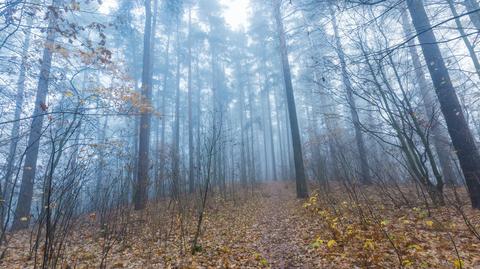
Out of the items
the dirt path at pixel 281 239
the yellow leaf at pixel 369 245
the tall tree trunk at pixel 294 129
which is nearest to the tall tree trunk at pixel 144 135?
the dirt path at pixel 281 239

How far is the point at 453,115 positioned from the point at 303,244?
3975mm

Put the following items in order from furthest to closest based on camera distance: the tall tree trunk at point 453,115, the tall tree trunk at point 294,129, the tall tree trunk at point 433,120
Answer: the tall tree trunk at point 294,129 < the tall tree trunk at point 433,120 < the tall tree trunk at point 453,115

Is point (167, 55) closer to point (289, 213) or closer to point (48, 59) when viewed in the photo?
point (48, 59)

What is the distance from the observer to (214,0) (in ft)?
58.8

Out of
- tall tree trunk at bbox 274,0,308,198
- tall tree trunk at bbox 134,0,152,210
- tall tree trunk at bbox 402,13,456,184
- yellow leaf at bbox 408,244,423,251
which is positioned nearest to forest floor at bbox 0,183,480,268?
yellow leaf at bbox 408,244,423,251

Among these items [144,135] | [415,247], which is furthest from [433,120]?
[144,135]

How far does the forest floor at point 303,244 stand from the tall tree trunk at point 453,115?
69 cm

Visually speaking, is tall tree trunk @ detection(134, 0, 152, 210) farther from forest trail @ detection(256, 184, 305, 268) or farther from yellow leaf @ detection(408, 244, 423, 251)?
yellow leaf @ detection(408, 244, 423, 251)

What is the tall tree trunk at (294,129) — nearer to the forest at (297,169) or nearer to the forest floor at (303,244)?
the forest at (297,169)

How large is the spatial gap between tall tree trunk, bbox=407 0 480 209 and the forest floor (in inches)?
27.3

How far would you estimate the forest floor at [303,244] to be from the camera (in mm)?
3223

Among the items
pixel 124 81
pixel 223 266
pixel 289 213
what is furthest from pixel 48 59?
pixel 289 213

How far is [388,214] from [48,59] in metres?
11.4

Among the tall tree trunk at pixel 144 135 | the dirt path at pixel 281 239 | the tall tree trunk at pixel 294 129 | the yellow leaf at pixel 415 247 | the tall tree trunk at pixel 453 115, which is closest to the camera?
the yellow leaf at pixel 415 247
